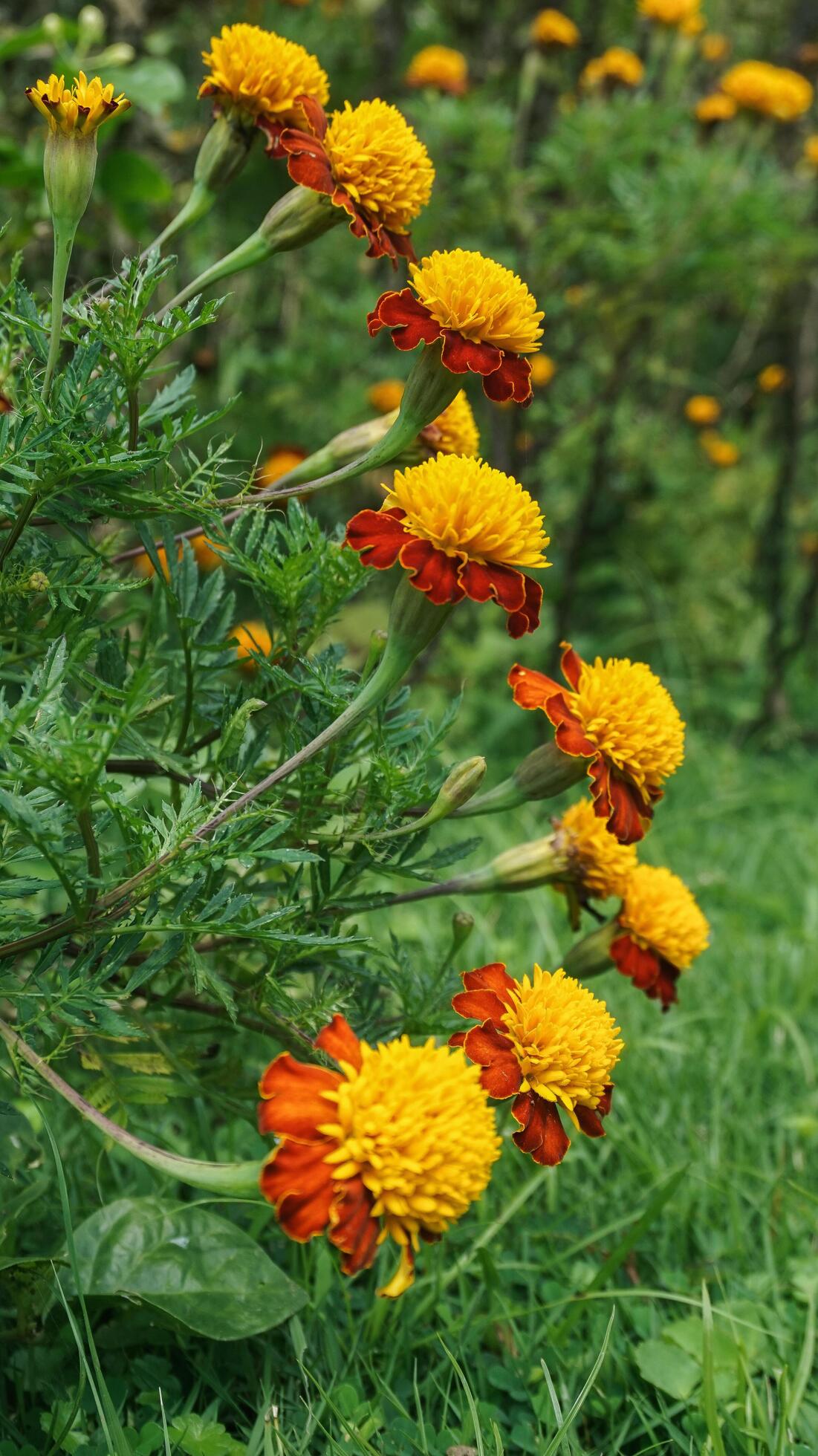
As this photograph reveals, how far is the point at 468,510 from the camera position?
0.72m

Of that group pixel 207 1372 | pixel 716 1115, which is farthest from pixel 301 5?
pixel 207 1372

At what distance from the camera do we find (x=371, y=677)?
76 centimetres

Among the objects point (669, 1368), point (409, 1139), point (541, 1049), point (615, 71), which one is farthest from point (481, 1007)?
point (615, 71)

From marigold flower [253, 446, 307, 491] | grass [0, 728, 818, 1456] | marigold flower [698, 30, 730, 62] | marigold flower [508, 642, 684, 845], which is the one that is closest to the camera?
marigold flower [508, 642, 684, 845]

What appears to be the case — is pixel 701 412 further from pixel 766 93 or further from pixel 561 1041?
pixel 561 1041

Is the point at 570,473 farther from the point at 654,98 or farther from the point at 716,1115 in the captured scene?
the point at 716,1115

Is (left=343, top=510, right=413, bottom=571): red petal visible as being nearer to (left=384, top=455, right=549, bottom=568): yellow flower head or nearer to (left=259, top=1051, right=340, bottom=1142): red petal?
(left=384, top=455, right=549, bottom=568): yellow flower head

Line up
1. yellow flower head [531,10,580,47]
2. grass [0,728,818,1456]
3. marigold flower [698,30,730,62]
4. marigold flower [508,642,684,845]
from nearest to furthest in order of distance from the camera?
marigold flower [508,642,684,845], grass [0,728,818,1456], yellow flower head [531,10,580,47], marigold flower [698,30,730,62]

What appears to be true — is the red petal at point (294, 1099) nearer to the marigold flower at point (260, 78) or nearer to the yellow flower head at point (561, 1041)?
the yellow flower head at point (561, 1041)

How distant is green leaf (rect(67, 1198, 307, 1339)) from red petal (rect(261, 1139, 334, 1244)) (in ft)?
1.23

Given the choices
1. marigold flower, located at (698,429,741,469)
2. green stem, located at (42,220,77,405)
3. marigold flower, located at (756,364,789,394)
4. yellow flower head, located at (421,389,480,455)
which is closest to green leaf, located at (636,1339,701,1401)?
yellow flower head, located at (421,389,480,455)

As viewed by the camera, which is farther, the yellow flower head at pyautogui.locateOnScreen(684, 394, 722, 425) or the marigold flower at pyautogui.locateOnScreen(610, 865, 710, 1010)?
the yellow flower head at pyautogui.locateOnScreen(684, 394, 722, 425)

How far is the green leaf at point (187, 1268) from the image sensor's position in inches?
36.9

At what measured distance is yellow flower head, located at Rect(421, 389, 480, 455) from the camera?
35.4 inches
